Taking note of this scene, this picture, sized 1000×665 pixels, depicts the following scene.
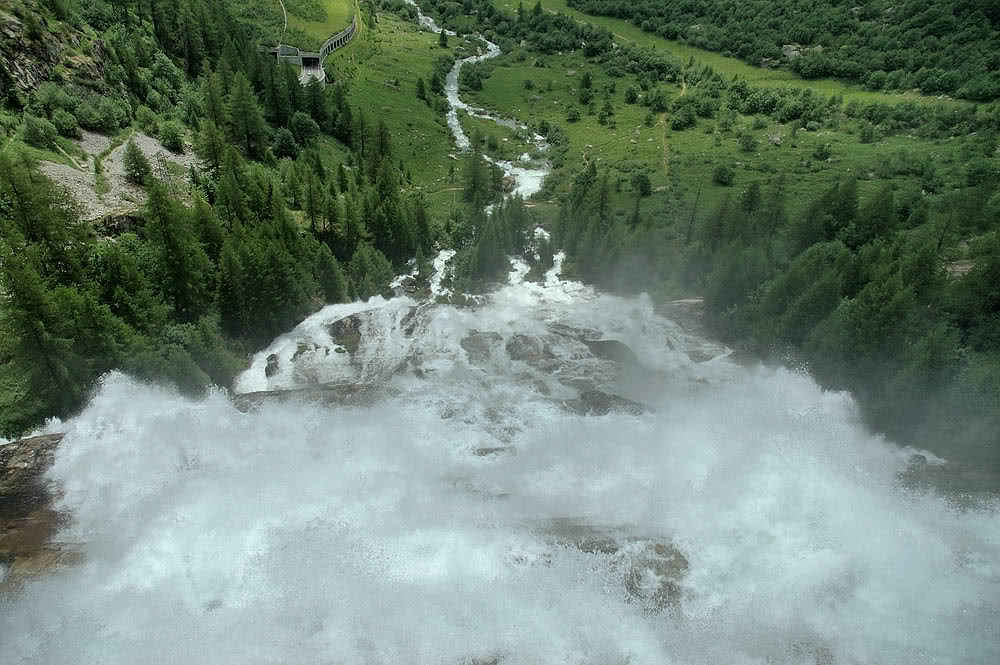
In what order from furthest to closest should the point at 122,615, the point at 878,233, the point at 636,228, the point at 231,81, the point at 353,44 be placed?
the point at 353,44
the point at 231,81
the point at 636,228
the point at 878,233
the point at 122,615

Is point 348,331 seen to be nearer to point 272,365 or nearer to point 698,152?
point 272,365

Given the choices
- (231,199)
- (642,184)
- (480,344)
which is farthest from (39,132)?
(642,184)

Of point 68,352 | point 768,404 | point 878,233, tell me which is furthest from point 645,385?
point 68,352

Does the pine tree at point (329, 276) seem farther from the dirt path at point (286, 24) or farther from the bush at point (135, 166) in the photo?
the dirt path at point (286, 24)

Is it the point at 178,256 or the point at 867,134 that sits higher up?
the point at 867,134

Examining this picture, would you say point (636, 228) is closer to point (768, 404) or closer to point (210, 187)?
point (768, 404)

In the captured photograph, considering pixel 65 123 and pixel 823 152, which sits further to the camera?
pixel 823 152

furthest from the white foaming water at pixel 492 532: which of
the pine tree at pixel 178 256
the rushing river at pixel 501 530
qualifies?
the pine tree at pixel 178 256
